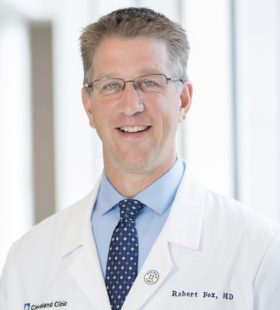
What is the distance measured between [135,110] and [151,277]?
410mm

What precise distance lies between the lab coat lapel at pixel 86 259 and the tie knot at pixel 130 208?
114mm

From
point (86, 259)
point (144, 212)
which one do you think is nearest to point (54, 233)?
point (86, 259)

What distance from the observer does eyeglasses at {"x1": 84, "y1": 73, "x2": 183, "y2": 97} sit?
141 cm

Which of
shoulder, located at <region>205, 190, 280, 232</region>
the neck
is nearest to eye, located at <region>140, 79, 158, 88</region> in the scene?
the neck

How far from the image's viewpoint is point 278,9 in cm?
265

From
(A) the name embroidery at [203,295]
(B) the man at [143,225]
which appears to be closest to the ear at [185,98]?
(B) the man at [143,225]

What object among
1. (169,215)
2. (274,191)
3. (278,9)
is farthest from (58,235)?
(278,9)

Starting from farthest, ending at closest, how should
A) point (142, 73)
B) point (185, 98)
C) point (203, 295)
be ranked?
point (185, 98), point (142, 73), point (203, 295)

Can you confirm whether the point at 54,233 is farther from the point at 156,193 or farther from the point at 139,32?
the point at 139,32

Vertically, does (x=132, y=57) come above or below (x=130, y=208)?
above

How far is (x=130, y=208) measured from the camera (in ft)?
4.74

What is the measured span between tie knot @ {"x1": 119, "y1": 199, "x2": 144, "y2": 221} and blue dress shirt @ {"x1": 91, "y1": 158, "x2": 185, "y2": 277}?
13mm

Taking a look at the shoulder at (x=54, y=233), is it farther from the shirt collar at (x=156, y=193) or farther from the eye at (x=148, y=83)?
the eye at (x=148, y=83)

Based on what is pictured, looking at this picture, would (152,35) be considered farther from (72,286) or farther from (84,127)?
(84,127)
